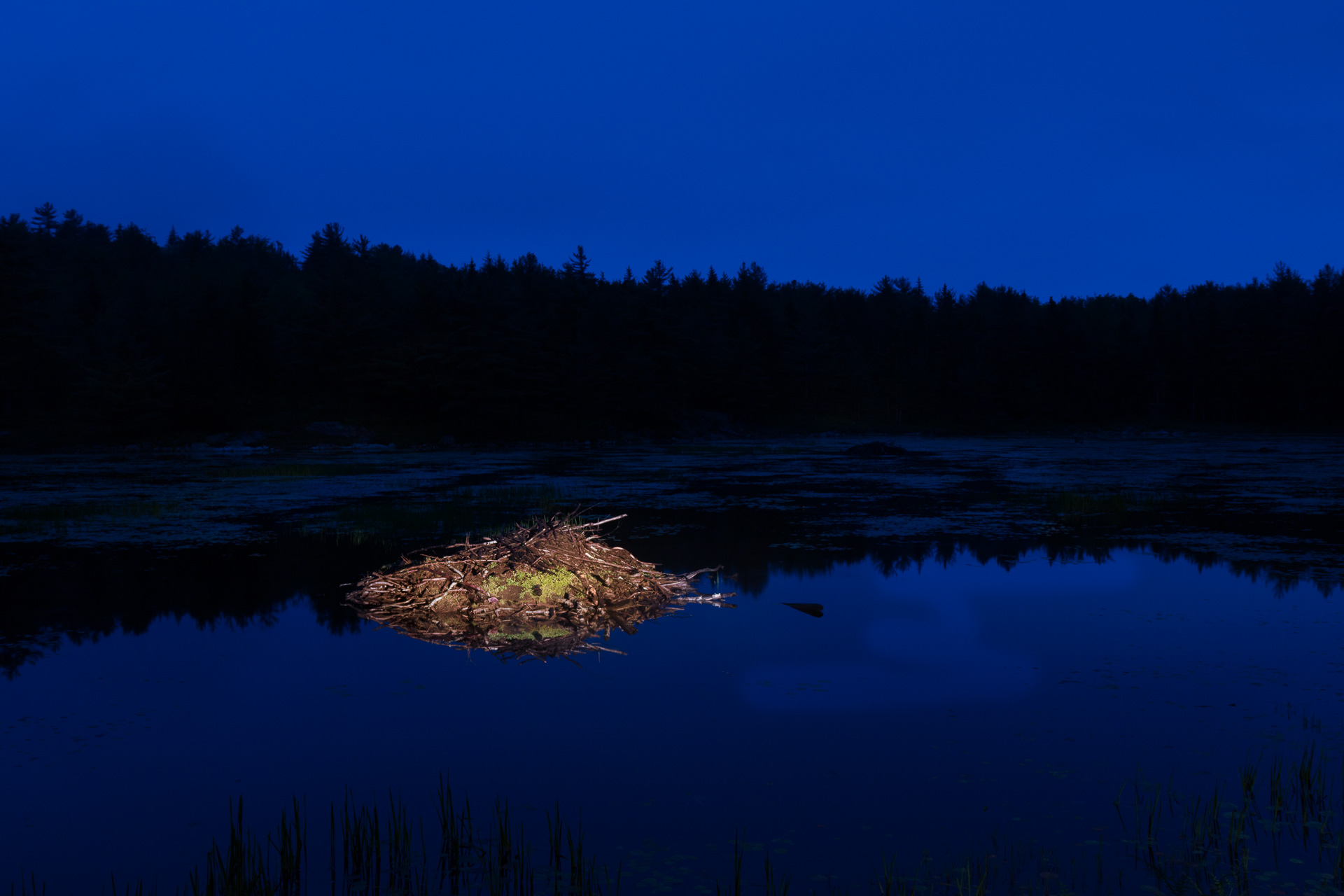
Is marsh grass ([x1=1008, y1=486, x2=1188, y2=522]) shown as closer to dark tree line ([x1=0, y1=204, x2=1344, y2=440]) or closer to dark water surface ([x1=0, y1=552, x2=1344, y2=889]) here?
dark water surface ([x1=0, y1=552, x2=1344, y2=889])

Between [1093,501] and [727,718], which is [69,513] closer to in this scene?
[727,718]

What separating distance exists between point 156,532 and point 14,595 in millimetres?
6173

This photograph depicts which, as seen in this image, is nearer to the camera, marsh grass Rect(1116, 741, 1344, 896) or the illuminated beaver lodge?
marsh grass Rect(1116, 741, 1344, 896)

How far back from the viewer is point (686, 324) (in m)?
83.4

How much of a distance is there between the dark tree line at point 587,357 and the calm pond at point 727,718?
187 feet

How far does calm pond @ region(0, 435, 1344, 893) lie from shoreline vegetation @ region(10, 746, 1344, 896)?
0.14 ft

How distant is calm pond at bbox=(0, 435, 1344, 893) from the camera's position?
5039 mm

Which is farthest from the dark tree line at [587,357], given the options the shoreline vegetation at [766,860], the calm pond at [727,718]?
the shoreline vegetation at [766,860]

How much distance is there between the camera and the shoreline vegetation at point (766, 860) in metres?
4.50

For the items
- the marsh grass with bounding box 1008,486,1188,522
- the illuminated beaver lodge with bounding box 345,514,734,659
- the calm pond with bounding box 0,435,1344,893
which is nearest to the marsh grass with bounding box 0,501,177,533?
the calm pond with bounding box 0,435,1344,893

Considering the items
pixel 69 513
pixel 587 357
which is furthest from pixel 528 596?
pixel 587 357

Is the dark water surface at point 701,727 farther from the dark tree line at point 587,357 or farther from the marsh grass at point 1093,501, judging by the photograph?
the dark tree line at point 587,357

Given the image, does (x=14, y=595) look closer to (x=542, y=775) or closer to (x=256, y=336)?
(x=542, y=775)

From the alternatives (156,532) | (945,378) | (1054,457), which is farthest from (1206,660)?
(945,378)
